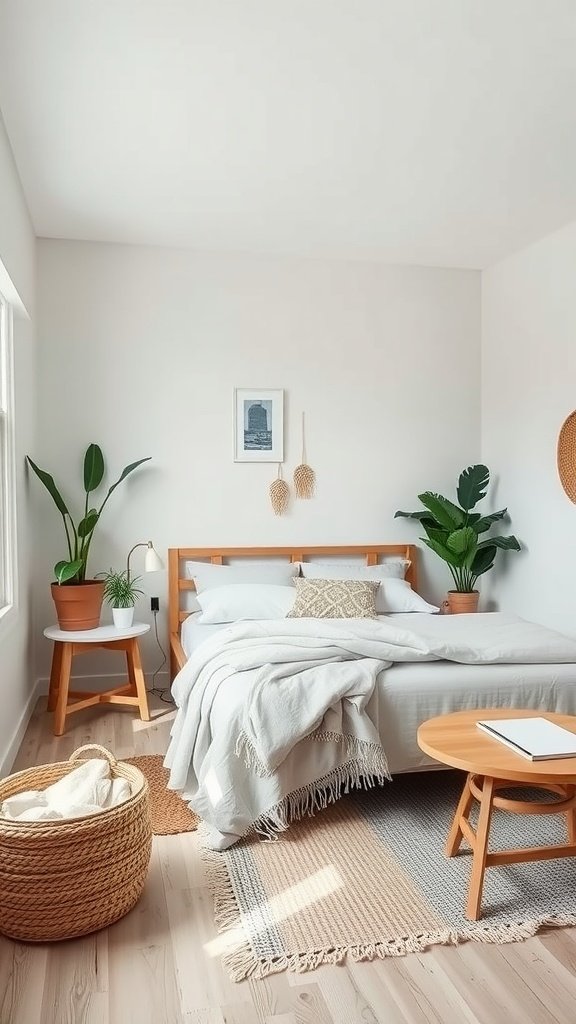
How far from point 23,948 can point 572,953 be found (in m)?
1.48

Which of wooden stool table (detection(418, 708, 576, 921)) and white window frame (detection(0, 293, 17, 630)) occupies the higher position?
white window frame (detection(0, 293, 17, 630))

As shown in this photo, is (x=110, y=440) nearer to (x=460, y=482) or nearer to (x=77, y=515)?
(x=77, y=515)

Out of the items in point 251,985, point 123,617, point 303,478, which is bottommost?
point 251,985

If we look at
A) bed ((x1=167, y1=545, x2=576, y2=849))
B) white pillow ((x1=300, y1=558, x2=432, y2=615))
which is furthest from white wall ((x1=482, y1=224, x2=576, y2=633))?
bed ((x1=167, y1=545, x2=576, y2=849))

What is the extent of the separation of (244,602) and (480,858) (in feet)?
7.22

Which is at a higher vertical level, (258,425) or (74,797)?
(258,425)

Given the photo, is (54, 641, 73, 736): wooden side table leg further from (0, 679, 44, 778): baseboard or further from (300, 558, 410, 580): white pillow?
(300, 558, 410, 580): white pillow

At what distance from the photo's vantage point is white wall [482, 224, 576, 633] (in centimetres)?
439

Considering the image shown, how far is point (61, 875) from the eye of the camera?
2178mm

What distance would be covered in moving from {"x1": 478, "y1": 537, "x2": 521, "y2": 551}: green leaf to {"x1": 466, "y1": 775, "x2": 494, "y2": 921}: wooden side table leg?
2.53 m

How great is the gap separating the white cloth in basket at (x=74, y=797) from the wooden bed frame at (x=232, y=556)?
6.39 feet

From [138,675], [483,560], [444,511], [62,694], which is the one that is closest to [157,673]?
[138,675]

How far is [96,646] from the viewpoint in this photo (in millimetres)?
4441

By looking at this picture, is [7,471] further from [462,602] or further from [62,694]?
[462,602]
